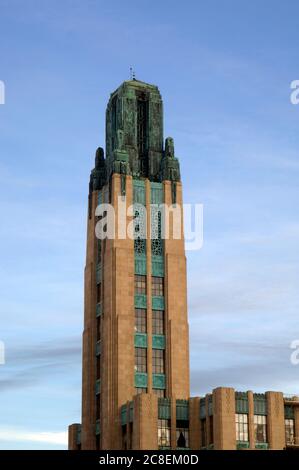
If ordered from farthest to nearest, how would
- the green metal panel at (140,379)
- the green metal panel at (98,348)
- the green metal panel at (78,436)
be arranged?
the green metal panel at (78,436) → the green metal panel at (98,348) → the green metal panel at (140,379)

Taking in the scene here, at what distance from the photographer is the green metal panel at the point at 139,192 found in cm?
13650

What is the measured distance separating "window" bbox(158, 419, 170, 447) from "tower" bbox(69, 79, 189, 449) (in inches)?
71.9

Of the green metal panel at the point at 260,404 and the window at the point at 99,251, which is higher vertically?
the window at the point at 99,251

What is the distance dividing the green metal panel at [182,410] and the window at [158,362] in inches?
305

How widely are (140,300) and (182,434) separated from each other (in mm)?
20526

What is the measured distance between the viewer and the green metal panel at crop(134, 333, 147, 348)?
423 ft

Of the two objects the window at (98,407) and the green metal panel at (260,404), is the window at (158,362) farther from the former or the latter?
the green metal panel at (260,404)

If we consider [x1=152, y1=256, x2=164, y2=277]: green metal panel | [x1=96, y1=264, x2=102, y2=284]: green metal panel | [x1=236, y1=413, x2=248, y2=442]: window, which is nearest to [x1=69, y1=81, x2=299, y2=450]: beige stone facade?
[x1=152, y1=256, x2=164, y2=277]: green metal panel

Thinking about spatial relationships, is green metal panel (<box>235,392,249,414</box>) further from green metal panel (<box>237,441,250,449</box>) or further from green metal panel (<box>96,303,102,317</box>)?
green metal panel (<box>96,303,102,317</box>)

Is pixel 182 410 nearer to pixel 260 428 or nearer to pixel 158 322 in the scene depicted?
pixel 260 428

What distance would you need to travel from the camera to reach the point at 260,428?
119 meters

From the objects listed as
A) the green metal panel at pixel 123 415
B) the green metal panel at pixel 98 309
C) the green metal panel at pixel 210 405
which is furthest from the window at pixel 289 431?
the green metal panel at pixel 98 309

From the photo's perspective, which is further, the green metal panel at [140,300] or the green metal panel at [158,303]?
the green metal panel at [158,303]

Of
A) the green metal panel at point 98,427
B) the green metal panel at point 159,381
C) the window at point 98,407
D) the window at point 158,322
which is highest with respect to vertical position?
the window at point 158,322
